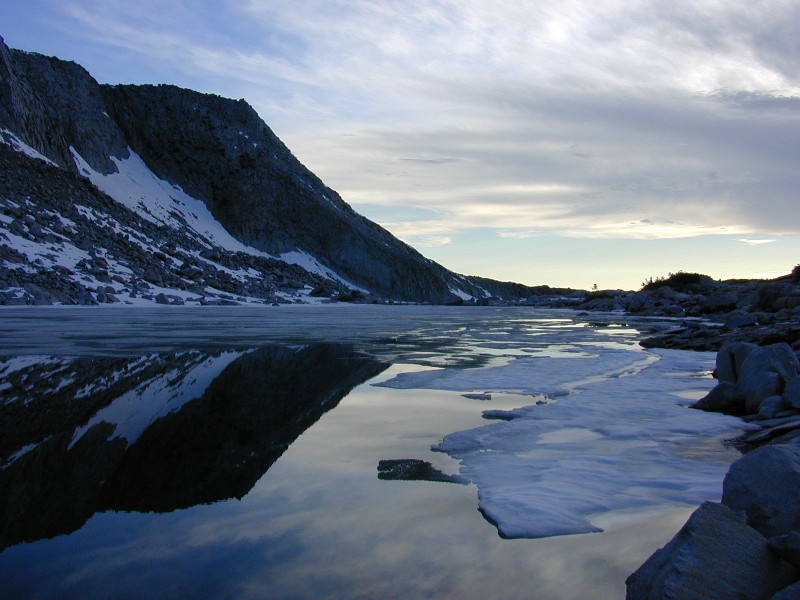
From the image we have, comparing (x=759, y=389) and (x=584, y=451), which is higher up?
(x=759, y=389)

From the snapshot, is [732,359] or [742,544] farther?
[732,359]

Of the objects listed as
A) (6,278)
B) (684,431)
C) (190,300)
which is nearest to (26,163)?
(190,300)

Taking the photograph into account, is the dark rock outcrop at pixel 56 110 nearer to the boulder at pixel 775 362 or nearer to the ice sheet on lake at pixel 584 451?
the ice sheet on lake at pixel 584 451

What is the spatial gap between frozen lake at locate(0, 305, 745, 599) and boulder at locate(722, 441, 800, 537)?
60 centimetres

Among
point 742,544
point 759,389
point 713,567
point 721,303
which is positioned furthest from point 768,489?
point 721,303

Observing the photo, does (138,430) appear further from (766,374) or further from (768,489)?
(766,374)

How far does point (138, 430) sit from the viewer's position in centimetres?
675

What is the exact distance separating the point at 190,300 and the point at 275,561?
48.0 meters

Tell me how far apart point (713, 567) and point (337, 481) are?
10.0 ft

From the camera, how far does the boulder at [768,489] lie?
3.51 meters

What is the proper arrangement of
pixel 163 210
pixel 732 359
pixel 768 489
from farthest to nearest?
1. pixel 163 210
2. pixel 732 359
3. pixel 768 489

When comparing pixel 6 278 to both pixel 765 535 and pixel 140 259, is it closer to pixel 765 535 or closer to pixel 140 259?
pixel 140 259

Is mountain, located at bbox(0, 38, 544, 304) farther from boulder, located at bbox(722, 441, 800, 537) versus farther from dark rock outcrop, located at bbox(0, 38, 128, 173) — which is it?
boulder, located at bbox(722, 441, 800, 537)

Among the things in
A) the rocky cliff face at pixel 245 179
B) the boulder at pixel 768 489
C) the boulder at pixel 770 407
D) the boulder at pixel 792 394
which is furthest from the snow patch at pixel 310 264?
the boulder at pixel 768 489
